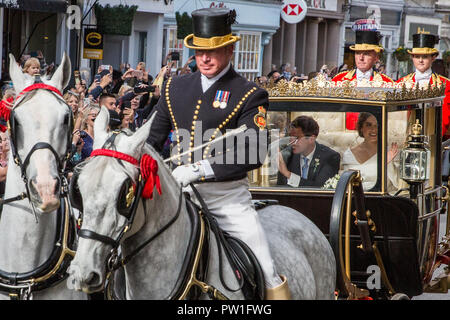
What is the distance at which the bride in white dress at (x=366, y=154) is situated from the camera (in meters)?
6.94

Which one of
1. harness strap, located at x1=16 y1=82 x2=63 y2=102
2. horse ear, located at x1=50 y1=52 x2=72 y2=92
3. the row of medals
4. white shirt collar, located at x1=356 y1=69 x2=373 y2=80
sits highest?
horse ear, located at x1=50 y1=52 x2=72 y2=92

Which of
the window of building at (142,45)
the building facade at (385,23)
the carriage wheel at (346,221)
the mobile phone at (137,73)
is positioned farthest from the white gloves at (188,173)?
the building facade at (385,23)

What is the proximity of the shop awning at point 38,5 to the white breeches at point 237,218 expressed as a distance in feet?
40.9

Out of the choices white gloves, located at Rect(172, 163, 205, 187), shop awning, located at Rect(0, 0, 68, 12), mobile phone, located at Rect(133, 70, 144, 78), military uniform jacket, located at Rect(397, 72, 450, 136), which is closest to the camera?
white gloves, located at Rect(172, 163, 205, 187)

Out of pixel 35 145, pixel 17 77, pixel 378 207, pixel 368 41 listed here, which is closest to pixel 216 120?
pixel 35 145

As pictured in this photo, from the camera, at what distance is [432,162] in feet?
26.9

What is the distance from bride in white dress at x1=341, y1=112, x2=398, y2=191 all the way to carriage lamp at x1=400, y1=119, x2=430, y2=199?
222mm

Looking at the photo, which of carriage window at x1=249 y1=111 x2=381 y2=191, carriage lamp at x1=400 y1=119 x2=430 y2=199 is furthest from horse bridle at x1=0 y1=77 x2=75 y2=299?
carriage lamp at x1=400 y1=119 x2=430 y2=199

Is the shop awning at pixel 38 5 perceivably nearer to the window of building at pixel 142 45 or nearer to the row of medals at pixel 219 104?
the window of building at pixel 142 45

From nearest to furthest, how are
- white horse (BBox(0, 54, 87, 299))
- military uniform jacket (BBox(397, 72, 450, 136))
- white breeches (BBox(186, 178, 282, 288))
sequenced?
white horse (BBox(0, 54, 87, 299))
white breeches (BBox(186, 178, 282, 288))
military uniform jacket (BBox(397, 72, 450, 136))

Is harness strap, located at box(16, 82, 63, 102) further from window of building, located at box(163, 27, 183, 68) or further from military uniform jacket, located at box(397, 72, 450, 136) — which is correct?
window of building, located at box(163, 27, 183, 68)

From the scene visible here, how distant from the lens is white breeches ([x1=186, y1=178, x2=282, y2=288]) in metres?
4.82

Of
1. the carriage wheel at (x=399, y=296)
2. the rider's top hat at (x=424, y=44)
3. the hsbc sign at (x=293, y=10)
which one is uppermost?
the hsbc sign at (x=293, y=10)

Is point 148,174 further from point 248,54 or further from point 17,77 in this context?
point 248,54
